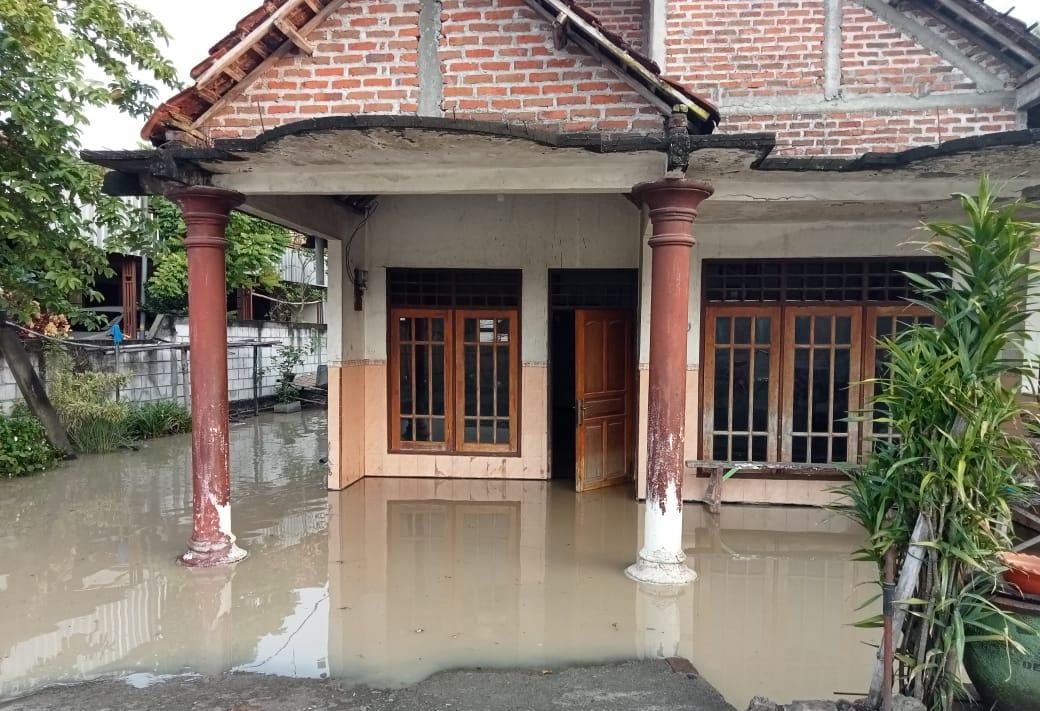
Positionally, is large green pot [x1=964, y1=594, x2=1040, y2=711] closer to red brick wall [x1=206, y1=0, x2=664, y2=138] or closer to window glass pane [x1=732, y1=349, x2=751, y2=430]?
red brick wall [x1=206, y1=0, x2=664, y2=138]

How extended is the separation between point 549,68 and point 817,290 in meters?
3.57

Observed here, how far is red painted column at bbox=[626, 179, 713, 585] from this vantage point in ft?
14.7

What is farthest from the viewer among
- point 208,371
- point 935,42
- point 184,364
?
point 184,364

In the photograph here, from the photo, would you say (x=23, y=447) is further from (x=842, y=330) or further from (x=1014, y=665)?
(x=1014, y=665)

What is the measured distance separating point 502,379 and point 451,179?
10.2 feet

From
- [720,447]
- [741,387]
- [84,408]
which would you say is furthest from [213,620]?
[84,408]

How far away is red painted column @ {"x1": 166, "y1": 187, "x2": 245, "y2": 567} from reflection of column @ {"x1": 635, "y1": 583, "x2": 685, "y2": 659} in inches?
118

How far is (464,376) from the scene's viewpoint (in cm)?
736

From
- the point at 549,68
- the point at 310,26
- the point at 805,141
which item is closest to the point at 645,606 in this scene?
the point at 549,68

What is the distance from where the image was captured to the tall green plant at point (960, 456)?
2.41 meters

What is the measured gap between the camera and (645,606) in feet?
13.7

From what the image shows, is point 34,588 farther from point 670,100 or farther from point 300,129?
point 670,100

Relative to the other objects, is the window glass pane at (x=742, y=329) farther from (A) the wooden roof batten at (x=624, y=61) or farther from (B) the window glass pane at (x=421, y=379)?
(B) the window glass pane at (x=421, y=379)

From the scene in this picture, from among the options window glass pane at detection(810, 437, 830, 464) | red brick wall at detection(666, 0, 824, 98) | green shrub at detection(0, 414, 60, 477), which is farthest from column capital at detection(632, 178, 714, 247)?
green shrub at detection(0, 414, 60, 477)
